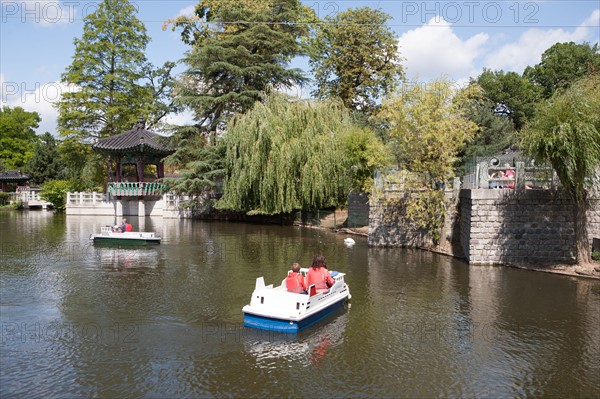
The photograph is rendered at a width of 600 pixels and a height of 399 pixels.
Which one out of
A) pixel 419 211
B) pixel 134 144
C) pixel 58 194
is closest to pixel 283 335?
pixel 419 211

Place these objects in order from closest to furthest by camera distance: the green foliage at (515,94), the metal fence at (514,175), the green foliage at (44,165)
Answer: the metal fence at (514,175) → the green foliage at (515,94) → the green foliage at (44,165)

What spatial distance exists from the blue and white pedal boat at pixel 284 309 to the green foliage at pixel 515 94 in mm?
37816

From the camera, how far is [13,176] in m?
58.7

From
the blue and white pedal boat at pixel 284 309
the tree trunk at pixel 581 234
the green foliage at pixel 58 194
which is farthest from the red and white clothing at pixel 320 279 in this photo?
the green foliage at pixel 58 194

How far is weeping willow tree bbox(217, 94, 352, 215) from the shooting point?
30.5 metres

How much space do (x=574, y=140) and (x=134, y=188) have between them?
108ft

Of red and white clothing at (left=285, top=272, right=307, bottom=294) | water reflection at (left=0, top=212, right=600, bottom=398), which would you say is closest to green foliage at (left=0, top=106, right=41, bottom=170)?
water reflection at (left=0, top=212, right=600, bottom=398)

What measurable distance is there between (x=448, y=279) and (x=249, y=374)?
986 cm

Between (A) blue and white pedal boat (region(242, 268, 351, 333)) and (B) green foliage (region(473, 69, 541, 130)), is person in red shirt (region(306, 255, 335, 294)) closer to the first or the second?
(A) blue and white pedal boat (region(242, 268, 351, 333))

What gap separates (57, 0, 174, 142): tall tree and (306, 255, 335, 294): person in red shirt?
3550cm

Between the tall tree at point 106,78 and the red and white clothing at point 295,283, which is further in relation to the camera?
the tall tree at point 106,78

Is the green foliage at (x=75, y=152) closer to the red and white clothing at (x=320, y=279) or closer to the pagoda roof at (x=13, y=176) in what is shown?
the pagoda roof at (x=13, y=176)

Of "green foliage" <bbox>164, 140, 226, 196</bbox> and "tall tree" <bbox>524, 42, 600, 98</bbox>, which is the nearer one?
"green foliage" <bbox>164, 140, 226, 196</bbox>

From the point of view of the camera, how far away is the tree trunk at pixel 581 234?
1780 centimetres
